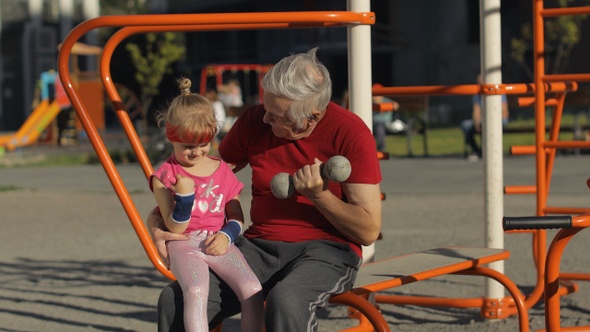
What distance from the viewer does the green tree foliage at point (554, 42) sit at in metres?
31.8

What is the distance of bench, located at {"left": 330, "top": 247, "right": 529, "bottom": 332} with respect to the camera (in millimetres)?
3443

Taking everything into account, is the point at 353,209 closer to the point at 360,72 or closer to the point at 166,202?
the point at 166,202

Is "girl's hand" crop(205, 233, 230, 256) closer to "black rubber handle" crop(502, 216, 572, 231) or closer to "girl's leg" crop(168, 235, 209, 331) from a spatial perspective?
"girl's leg" crop(168, 235, 209, 331)

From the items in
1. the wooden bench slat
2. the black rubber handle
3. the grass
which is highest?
the black rubber handle

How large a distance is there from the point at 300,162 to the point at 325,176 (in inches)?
12.0

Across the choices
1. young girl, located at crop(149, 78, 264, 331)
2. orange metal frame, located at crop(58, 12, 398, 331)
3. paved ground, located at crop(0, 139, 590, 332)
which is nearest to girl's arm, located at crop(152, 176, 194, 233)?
young girl, located at crop(149, 78, 264, 331)

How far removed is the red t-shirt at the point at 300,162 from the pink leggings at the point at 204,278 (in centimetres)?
21

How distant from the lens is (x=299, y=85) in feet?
11.2

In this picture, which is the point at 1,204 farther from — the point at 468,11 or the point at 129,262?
the point at 468,11

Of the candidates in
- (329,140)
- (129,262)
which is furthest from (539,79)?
(129,262)

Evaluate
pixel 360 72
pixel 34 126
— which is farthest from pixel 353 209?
pixel 34 126

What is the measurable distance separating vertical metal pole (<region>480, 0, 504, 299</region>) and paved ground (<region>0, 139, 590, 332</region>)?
487 millimetres

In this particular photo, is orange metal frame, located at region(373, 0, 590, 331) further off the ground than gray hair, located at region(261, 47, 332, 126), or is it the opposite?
gray hair, located at region(261, 47, 332, 126)

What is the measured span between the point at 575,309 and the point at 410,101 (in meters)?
1.46
